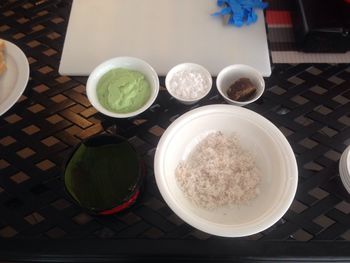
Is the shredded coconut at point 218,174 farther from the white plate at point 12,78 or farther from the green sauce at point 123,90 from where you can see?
the white plate at point 12,78

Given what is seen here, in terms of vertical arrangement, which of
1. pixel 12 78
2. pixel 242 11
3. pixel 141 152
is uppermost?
pixel 242 11

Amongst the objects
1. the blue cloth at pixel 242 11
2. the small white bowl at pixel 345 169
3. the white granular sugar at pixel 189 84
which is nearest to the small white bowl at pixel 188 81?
the white granular sugar at pixel 189 84

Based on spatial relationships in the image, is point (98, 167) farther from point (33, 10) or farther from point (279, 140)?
point (33, 10)

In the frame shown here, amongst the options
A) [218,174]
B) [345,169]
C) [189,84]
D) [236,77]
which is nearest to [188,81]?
[189,84]

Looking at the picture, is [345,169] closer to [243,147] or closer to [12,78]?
[243,147]

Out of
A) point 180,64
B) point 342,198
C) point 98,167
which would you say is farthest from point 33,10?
point 342,198
